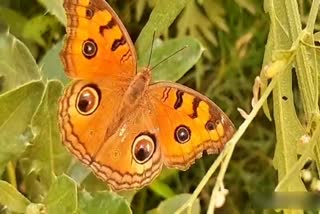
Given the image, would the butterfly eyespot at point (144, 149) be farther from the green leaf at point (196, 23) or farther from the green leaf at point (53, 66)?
the green leaf at point (196, 23)

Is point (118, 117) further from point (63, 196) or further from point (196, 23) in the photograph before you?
point (196, 23)

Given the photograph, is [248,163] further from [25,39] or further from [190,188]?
[25,39]

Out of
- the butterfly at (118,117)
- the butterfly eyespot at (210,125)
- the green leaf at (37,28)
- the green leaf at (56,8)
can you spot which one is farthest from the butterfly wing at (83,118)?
the green leaf at (37,28)

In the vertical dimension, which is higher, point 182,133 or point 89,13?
point 89,13

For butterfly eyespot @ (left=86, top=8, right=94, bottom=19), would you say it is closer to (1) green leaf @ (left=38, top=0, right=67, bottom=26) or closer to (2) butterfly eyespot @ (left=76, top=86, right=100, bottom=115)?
(2) butterfly eyespot @ (left=76, top=86, right=100, bottom=115)

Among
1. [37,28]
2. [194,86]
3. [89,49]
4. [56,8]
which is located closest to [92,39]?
[89,49]

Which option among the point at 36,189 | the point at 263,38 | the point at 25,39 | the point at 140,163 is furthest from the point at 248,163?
the point at 140,163
